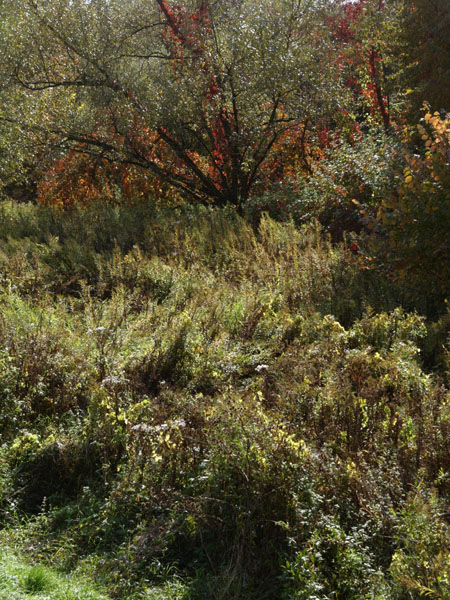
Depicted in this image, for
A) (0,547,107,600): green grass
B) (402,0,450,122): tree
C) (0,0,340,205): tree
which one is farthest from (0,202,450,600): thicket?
(402,0,450,122): tree

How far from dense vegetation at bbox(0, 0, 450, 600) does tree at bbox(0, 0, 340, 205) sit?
54 mm

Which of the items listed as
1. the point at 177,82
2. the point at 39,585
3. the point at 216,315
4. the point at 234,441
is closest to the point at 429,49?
the point at 177,82

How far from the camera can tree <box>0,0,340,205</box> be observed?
1150 centimetres

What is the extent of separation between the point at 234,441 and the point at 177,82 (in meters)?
9.42

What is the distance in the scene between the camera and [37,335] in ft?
18.7

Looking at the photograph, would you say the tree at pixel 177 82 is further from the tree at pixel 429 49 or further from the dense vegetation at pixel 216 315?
the tree at pixel 429 49

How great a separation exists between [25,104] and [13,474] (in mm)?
9876

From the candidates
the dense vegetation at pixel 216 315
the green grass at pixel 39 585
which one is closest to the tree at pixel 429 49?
the dense vegetation at pixel 216 315

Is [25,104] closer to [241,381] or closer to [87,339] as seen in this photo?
[87,339]

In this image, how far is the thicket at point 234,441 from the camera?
10.9ft

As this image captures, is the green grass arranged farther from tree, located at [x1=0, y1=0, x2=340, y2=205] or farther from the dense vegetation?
tree, located at [x1=0, y1=0, x2=340, y2=205]

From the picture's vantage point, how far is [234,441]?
390 cm

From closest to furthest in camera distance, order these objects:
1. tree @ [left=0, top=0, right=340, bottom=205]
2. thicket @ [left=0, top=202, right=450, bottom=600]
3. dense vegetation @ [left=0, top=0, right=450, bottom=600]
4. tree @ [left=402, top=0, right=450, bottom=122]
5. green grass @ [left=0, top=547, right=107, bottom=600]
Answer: green grass @ [left=0, top=547, right=107, bottom=600] < thicket @ [left=0, top=202, right=450, bottom=600] < dense vegetation @ [left=0, top=0, right=450, bottom=600] < tree @ [left=0, top=0, right=340, bottom=205] < tree @ [left=402, top=0, right=450, bottom=122]

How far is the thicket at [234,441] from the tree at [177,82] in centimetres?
538
